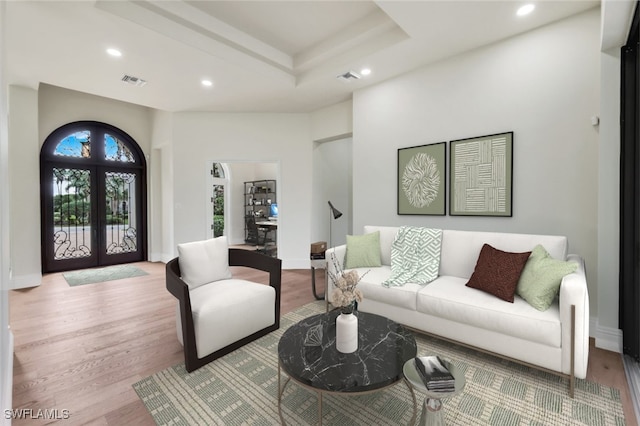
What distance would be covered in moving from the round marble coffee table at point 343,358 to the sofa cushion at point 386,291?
1.85 feet

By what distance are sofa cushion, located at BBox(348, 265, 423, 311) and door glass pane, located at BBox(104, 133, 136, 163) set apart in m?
5.83

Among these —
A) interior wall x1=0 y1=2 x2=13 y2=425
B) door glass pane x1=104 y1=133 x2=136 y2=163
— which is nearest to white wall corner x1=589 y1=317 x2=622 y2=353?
interior wall x1=0 y1=2 x2=13 y2=425

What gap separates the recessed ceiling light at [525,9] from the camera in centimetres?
265

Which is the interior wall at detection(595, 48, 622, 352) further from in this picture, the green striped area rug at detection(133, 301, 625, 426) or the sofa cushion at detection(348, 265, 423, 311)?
the sofa cushion at detection(348, 265, 423, 311)

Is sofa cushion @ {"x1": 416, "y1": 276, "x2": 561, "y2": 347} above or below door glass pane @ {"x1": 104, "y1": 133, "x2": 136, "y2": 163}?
below

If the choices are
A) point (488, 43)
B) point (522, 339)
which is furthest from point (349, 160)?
point (522, 339)

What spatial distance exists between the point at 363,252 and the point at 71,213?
5.61 m

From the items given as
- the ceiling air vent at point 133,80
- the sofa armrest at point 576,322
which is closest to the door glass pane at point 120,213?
the ceiling air vent at point 133,80

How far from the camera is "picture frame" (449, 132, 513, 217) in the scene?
3.14m

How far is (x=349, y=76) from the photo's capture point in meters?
4.00

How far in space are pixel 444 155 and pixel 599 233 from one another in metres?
1.65

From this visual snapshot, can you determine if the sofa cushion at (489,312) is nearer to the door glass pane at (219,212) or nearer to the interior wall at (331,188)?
the interior wall at (331,188)

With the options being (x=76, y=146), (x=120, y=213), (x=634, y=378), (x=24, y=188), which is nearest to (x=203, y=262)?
(x=634, y=378)

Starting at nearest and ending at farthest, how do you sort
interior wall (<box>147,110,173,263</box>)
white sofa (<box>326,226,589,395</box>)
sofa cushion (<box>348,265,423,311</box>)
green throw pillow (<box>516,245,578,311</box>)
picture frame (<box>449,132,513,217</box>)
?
white sofa (<box>326,226,589,395</box>)
green throw pillow (<box>516,245,578,311</box>)
sofa cushion (<box>348,265,423,311</box>)
picture frame (<box>449,132,513,217</box>)
interior wall (<box>147,110,173,263</box>)
